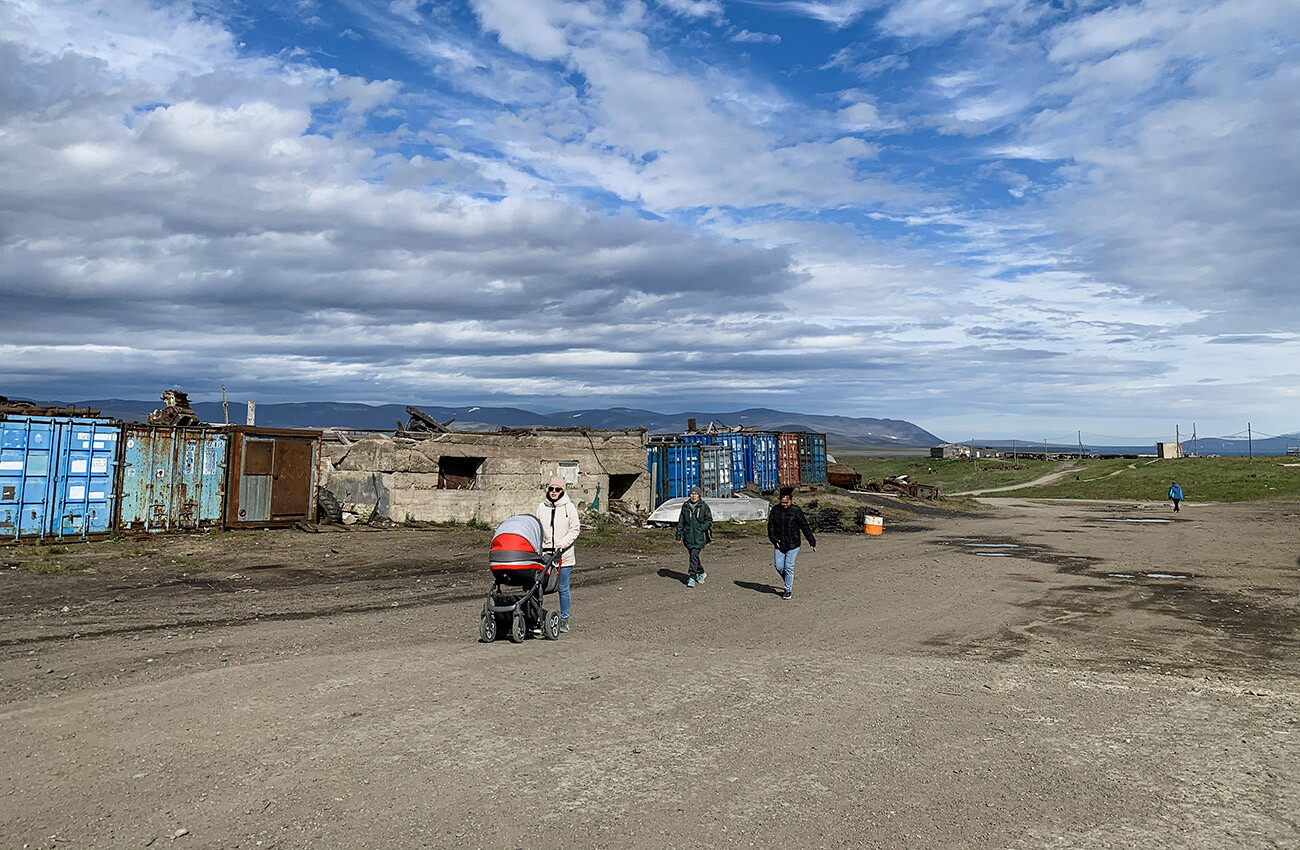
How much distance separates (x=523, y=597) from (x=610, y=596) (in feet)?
13.8

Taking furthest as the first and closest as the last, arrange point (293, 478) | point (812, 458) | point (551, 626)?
point (812, 458)
point (293, 478)
point (551, 626)

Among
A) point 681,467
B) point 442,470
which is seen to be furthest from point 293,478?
point 681,467

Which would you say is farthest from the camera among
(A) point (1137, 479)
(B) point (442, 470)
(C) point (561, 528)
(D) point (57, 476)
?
(A) point (1137, 479)

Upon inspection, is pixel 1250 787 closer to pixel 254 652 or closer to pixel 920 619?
pixel 920 619

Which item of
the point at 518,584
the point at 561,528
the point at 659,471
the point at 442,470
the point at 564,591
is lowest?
the point at 564,591

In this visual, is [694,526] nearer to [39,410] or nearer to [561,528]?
[561,528]

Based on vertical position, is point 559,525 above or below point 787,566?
above

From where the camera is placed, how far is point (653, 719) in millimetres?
6633

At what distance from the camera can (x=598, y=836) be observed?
4.59m

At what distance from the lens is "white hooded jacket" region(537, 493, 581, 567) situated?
1002 cm

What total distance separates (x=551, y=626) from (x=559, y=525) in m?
1.17

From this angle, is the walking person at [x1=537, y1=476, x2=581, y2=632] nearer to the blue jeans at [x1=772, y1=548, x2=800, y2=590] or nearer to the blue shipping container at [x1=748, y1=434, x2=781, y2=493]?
the blue jeans at [x1=772, y1=548, x2=800, y2=590]

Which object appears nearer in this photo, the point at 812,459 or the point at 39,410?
the point at 39,410

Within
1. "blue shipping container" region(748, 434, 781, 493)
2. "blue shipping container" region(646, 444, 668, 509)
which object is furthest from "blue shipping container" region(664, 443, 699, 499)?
"blue shipping container" region(748, 434, 781, 493)
